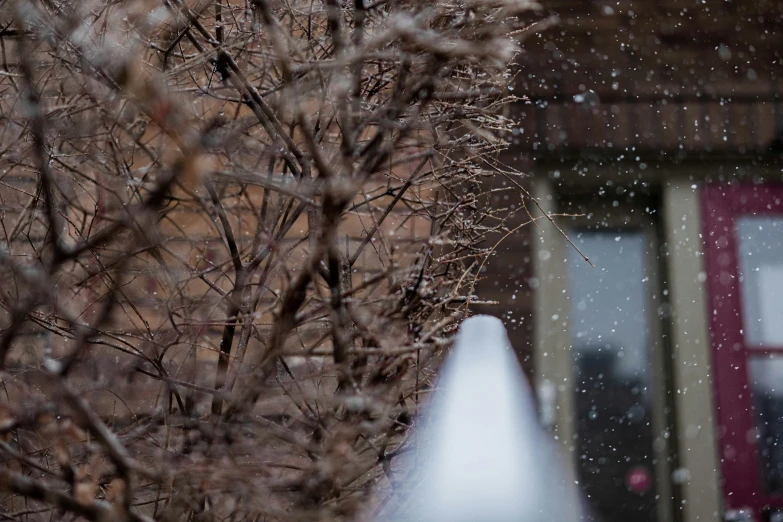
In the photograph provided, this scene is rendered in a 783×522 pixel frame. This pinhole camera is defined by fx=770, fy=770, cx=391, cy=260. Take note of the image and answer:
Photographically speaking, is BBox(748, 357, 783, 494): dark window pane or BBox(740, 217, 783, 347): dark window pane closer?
BBox(748, 357, 783, 494): dark window pane

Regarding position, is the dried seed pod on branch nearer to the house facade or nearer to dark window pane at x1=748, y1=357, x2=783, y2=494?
the house facade

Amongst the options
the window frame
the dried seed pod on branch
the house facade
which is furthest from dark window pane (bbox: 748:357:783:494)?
the dried seed pod on branch

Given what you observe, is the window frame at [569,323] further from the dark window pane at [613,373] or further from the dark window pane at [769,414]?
the dark window pane at [769,414]

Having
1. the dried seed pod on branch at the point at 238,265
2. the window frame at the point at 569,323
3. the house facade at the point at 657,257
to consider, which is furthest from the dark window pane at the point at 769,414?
the dried seed pod on branch at the point at 238,265

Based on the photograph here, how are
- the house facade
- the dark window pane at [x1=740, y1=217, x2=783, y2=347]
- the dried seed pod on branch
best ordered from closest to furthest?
the dried seed pod on branch → the house facade → the dark window pane at [x1=740, y1=217, x2=783, y2=347]

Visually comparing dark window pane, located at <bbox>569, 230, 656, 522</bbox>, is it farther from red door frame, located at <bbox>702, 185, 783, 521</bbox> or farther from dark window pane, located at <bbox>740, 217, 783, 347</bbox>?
dark window pane, located at <bbox>740, 217, 783, 347</bbox>

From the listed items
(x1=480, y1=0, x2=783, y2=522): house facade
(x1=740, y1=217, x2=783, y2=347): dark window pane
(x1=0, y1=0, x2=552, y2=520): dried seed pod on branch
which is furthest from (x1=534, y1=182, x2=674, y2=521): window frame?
(x1=0, y1=0, x2=552, y2=520): dried seed pod on branch

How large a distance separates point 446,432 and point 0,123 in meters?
1.18

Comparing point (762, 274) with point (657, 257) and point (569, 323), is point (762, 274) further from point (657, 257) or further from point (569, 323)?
point (569, 323)

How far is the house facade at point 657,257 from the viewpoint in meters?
2.88

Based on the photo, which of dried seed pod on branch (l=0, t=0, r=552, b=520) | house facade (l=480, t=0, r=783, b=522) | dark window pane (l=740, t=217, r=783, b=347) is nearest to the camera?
dried seed pod on branch (l=0, t=0, r=552, b=520)

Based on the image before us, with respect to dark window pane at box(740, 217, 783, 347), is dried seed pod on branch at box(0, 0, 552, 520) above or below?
below

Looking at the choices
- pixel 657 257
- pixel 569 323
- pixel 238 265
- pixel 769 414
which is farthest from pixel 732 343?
pixel 238 265

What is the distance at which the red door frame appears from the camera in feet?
9.46
